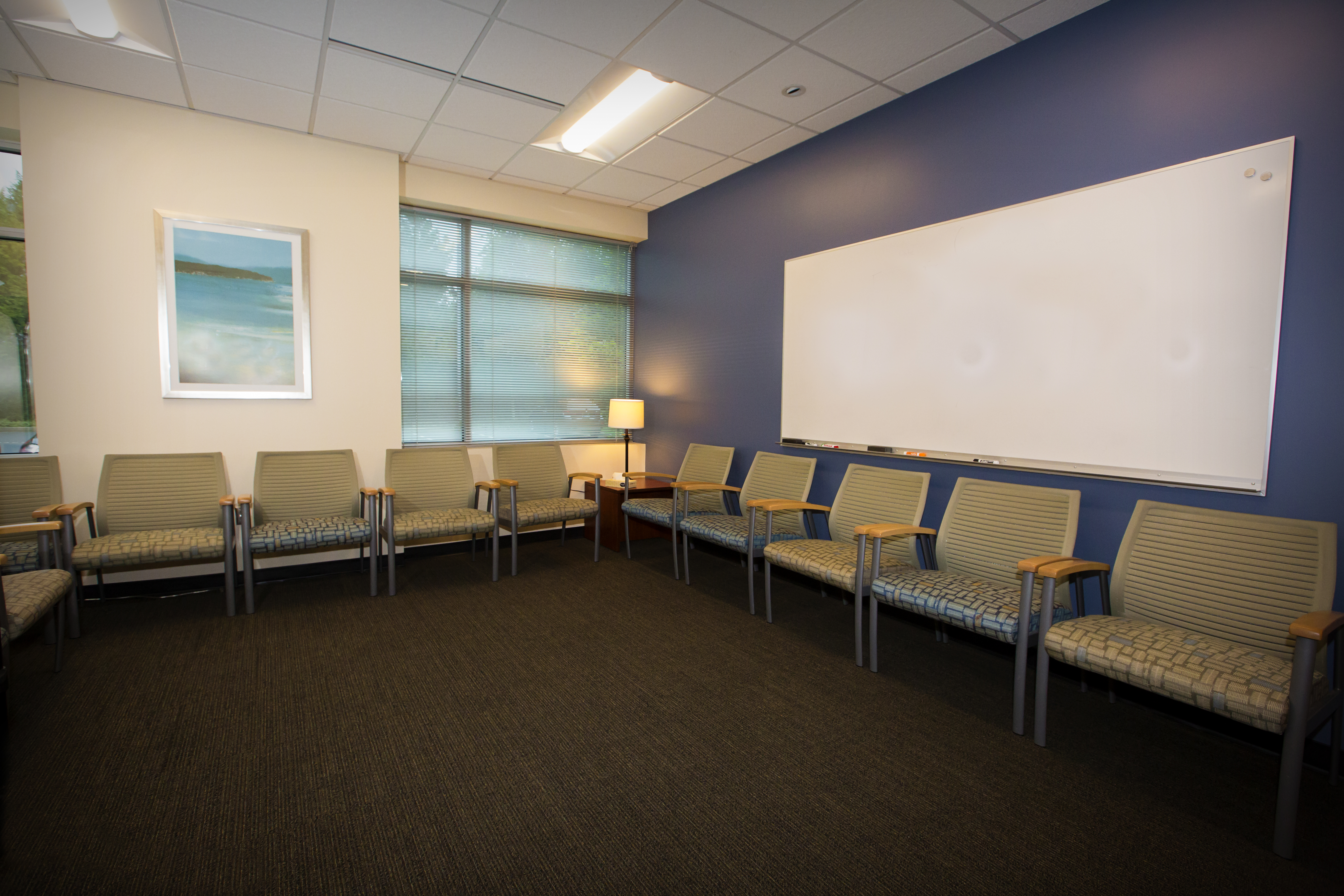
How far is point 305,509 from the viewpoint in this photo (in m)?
3.78

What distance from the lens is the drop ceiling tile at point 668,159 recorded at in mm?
3939

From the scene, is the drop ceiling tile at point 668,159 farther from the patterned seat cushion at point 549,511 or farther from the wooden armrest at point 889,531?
the wooden armrest at point 889,531

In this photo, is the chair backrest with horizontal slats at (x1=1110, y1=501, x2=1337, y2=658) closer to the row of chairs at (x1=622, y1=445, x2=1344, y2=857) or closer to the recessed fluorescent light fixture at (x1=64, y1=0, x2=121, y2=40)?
the row of chairs at (x1=622, y1=445, x2=1344, y2=857)

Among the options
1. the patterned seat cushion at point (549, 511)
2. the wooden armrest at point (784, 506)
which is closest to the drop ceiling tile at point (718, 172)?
the wooden armrest at point (784, 506)

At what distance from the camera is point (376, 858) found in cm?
156

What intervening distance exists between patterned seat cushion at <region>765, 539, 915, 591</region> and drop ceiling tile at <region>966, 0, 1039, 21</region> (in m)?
2.23

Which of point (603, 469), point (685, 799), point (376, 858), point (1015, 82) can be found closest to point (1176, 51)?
point (1015, 82)

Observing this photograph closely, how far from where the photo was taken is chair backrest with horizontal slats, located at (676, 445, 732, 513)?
430cm

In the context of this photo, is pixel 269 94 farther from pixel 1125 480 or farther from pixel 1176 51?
pixel 1125 480

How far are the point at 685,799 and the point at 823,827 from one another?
1.28 ft

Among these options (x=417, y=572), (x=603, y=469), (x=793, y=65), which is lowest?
(x=417, y=572)

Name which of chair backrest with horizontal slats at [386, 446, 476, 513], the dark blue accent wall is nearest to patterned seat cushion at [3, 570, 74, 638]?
chair backrest with horizontal slats at [386, 446, 476, 513]

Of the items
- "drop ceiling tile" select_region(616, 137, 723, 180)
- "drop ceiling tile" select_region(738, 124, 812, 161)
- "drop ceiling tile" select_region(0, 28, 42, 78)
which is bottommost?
"drop ceiling tile" select_region(0, 28, 42, 78)

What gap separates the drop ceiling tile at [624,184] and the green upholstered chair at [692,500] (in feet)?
6.48
